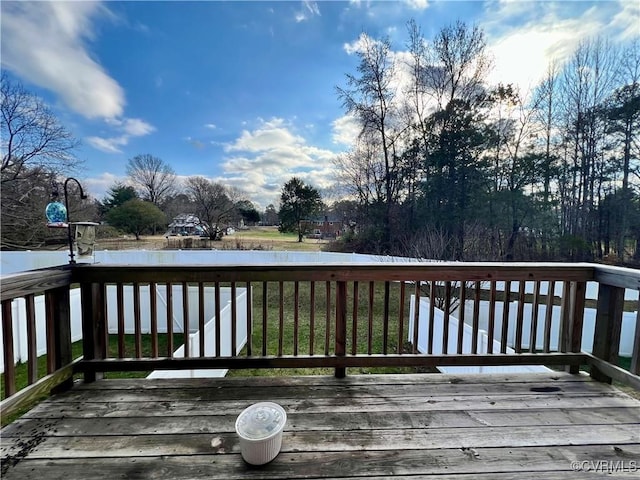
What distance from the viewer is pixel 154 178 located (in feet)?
64.6

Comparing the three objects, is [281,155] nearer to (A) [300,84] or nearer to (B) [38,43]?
(A) [300,84]

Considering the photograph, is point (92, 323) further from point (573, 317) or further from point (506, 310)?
point (573, 317)

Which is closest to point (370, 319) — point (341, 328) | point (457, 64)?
point (341, 328)

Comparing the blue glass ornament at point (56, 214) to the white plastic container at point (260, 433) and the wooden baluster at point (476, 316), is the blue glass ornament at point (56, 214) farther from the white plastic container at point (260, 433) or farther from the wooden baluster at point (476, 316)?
the wooden baluster at point (476, 316)

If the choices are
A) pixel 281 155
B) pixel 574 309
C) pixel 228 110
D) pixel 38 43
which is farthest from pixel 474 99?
pixel 38 43

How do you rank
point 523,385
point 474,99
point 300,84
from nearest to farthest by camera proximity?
point 523,385 < point 300,84 < point 474,99

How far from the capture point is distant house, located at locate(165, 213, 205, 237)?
16.5 m

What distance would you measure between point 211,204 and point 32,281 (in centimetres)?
1544

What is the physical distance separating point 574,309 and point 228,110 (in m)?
9.47

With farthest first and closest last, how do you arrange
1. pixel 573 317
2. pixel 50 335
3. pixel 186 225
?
pixel 186 225 → pixel 573 317 → pixel 50 335

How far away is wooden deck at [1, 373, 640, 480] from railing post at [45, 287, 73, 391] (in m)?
0.20

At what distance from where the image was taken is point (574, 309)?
215cm

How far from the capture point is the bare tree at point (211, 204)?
16.1 metres

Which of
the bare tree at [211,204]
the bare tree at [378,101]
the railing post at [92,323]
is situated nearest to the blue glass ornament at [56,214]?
the railing post at [92,323]
